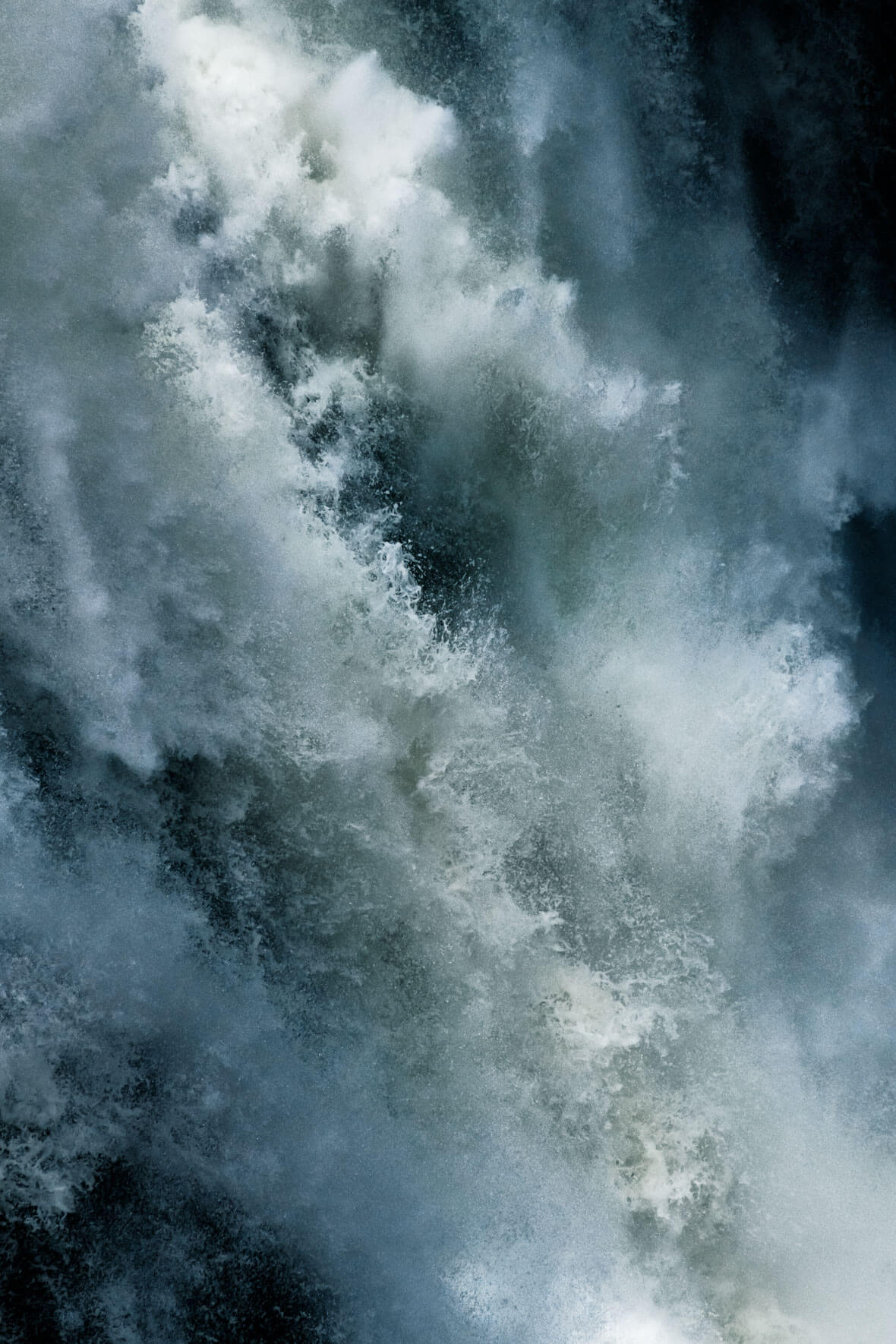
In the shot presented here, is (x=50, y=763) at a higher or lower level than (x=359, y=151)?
lower

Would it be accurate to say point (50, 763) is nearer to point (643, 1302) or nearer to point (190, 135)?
point (190, 135)

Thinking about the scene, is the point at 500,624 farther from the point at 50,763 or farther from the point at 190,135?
the point at 190,135

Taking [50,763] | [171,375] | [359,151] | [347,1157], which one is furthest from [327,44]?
[347,1157]

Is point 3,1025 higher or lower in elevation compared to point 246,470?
lower

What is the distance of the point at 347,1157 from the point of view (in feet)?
16.6

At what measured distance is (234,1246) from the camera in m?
4.99


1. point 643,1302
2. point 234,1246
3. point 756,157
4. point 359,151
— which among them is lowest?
point 234,1246

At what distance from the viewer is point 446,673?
5242 millimetres

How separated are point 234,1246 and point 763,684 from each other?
394 centimetres

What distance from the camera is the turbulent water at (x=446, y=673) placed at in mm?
4918

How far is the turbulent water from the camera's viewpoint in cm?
→ 492

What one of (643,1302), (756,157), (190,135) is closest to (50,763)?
(190,135)

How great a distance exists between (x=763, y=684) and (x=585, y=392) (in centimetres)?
183

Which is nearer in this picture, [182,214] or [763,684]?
[182,214]
